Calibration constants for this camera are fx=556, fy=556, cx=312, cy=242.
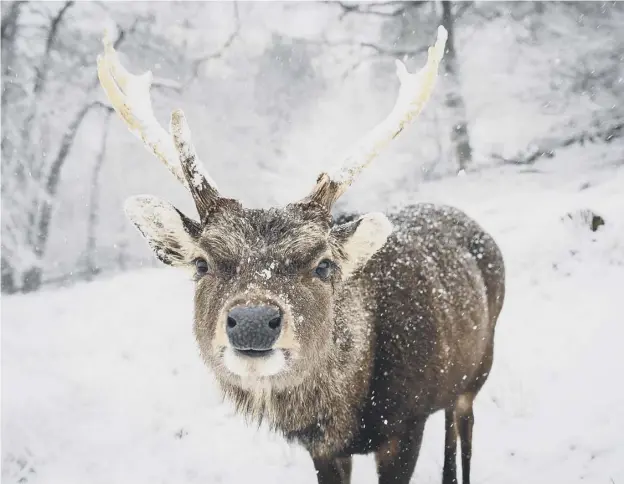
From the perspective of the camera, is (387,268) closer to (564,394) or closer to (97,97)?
(564,394)

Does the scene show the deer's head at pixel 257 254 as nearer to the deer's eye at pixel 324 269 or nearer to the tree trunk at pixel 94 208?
the deer's eye at pixel 324 269

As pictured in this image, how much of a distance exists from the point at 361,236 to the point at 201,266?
79 cm

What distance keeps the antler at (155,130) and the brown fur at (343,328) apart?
0.22 meters

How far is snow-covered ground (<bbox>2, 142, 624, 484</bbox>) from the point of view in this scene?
451 cm

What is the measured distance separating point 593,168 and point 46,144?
14.5 m

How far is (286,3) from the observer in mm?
16688

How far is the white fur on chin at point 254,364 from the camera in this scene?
2.18m

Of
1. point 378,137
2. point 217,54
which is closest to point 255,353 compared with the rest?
point 378,137

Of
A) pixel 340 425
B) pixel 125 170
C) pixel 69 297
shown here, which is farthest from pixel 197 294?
pixel 125 170

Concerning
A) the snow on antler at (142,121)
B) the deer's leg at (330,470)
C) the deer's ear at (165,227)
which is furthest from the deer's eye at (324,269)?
the deer's leg at (330,470)

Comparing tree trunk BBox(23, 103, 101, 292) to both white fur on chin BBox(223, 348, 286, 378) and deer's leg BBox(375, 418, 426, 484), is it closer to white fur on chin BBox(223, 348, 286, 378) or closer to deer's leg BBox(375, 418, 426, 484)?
deer's leg BBox(375, 418, 426, 484)

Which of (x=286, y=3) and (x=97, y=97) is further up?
(x=286, y=3)

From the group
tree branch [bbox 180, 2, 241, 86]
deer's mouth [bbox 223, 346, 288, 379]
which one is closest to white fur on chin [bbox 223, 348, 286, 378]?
deer's mouth [bbox 223, 346, 288, 379]

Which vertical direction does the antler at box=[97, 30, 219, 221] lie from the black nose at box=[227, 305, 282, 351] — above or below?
above
